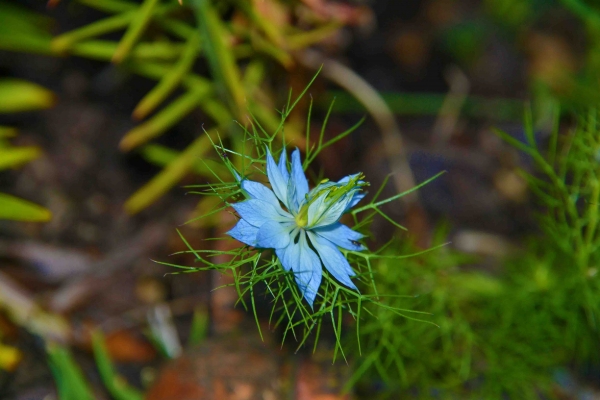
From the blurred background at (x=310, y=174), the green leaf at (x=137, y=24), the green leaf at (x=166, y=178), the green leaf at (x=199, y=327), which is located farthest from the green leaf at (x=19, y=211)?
the green leaf at (x=199, y=327)

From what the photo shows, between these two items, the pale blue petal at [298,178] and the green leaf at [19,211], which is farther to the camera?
the green leaf at [19,211]

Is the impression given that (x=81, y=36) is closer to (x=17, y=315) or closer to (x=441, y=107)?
(x=17, y=315)

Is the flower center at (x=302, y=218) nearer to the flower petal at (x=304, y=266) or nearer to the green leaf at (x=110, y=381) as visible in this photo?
the flower petal at (x=304, y=266)

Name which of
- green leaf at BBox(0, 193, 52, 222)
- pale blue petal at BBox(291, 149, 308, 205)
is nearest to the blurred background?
green leaf at BBox(0, 193, 52, 222)

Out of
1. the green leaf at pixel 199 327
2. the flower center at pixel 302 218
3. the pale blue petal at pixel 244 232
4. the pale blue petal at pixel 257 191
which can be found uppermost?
the pale blue petal at pixel 257 191

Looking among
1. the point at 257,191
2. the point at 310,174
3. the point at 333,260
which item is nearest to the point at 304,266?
the point at 333,260

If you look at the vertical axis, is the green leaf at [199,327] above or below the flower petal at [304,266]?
below

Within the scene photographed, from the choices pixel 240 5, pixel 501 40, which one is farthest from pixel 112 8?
pixel 501 40
